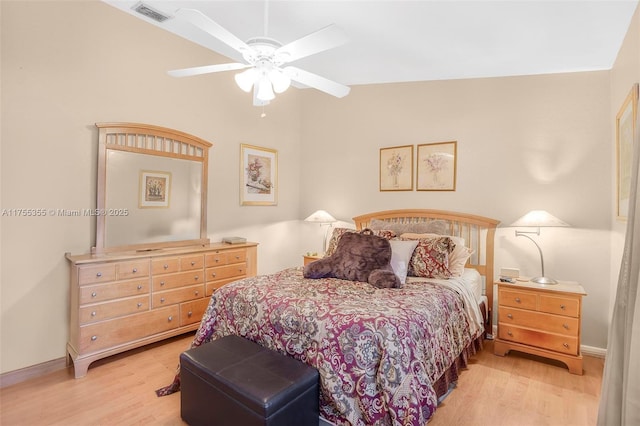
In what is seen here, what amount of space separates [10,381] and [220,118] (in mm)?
3007

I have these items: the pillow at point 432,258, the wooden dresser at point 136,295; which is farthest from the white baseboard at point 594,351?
the wooden dresser at point 136,295

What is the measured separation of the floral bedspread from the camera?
166 centimetres

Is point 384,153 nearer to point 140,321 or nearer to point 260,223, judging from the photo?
point 260,223

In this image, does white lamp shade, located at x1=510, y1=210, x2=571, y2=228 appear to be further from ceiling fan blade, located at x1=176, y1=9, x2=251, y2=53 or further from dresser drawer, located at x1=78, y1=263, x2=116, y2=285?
dresser drawer, located at x1=78, y1=263, x2=116, y2=285

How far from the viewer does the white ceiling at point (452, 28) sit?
92.4 inches

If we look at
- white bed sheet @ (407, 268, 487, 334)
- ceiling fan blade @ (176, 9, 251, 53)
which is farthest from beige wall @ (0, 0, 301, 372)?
white bed sheet @ (407, 268, 487, 334)

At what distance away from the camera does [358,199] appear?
4.30 m

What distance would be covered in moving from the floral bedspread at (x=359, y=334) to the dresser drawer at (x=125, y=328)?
2.57 feet

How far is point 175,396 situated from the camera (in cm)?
228

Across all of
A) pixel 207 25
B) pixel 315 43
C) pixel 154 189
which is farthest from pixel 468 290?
pixel 154 189

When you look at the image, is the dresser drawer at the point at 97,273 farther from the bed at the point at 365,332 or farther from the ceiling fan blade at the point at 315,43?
the ceiling fan blade at the point at 315,43

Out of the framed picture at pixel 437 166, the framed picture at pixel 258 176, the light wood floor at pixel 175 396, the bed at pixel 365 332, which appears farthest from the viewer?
the framed picture at pixel 258 176

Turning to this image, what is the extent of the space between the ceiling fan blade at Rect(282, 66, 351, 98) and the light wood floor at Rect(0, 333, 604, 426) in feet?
7.40

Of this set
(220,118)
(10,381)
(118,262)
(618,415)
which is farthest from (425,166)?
(10,381)
